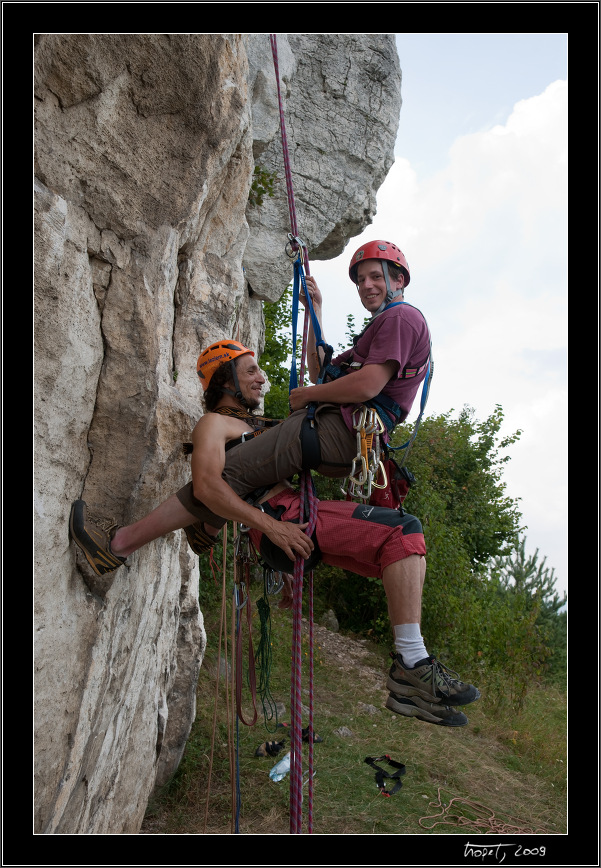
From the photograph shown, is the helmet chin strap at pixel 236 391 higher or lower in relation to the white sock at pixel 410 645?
higher

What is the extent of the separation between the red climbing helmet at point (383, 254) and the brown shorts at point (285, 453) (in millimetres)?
831

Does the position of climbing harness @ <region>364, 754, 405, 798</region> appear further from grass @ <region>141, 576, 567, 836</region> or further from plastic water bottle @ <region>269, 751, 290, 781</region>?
plastic water bottle @ <region>269, 751, 290, 781</region>

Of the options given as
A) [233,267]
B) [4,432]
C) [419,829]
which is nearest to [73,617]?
[4,432]

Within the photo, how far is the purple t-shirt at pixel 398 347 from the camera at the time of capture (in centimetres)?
297

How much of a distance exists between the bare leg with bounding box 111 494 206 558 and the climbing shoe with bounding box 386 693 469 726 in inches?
51.8

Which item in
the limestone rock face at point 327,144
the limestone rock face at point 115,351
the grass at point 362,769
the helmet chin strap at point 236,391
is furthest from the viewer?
the limestone rock face at point 327,144

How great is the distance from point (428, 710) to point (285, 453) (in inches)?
50.0

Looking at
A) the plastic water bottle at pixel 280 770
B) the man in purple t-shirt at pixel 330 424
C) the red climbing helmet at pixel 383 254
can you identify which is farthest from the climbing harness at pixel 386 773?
the red climbing helmet at pixel 383 254

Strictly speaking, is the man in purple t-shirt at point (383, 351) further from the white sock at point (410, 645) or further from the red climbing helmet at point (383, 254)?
the white sock at point (410, 645)

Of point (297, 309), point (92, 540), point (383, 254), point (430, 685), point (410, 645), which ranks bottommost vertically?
point (430, 685)

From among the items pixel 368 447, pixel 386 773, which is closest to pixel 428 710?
pixel 368 447

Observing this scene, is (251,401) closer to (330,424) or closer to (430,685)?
(330,424)

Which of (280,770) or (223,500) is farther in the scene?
(280,770)

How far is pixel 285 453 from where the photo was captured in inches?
120
